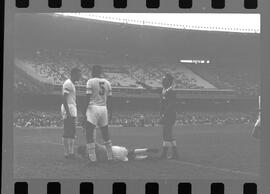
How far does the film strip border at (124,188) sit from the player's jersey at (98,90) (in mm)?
897

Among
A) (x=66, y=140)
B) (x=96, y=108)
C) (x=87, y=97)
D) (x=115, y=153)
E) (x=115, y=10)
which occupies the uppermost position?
(x=115, y=10)

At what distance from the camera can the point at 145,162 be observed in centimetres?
380

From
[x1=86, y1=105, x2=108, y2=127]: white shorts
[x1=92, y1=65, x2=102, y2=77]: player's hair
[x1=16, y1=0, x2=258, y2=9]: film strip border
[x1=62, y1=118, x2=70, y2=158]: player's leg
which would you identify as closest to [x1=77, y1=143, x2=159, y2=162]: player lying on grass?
[x1=62, y1=118, x2=70, y2=158]: player's leg

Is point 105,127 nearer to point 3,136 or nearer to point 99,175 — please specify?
point 99,175

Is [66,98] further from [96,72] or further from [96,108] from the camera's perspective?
[96,108]

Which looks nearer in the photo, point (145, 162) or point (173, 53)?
point (145, 162)

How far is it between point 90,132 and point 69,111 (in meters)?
0.45

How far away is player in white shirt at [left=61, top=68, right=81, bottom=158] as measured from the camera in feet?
12.3

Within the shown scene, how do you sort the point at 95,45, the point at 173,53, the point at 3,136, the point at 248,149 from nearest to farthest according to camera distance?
the point at 3,136 → the point at 248,149 → the point at 95,45 → the point at 173,53

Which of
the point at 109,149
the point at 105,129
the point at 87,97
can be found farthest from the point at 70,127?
the point at 105,129

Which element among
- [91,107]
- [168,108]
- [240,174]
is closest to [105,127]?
[91,107]

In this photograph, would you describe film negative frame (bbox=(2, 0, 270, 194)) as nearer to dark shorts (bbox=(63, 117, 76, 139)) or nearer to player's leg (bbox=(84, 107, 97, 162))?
dark shorts (bbox=(63, 117, 76, 139))

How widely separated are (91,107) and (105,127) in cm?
29

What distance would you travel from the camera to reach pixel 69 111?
392cm
